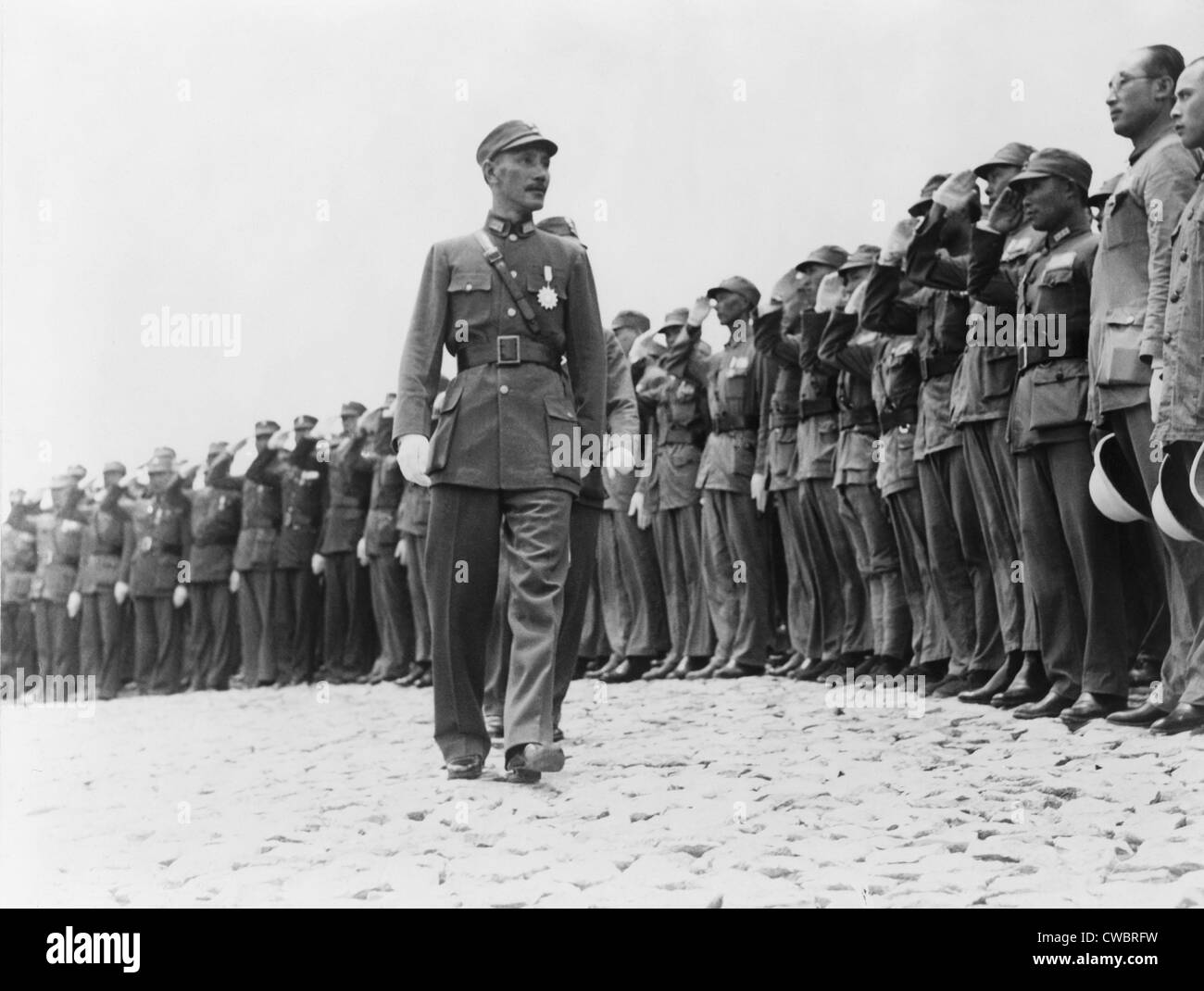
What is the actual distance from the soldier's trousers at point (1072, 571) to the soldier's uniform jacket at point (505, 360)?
80.3 inches

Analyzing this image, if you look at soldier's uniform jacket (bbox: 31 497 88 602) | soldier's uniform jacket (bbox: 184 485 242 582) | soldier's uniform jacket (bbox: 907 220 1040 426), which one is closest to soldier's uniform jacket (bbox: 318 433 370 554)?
soldier's uniform jacket (bbox: 184 485 242 582)

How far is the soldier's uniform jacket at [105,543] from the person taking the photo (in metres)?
15.0

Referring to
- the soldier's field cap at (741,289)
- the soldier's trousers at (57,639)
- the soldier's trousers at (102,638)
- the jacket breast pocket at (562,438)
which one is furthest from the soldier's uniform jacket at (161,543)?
the jacket breast pocket at (562,438)

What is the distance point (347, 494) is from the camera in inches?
530

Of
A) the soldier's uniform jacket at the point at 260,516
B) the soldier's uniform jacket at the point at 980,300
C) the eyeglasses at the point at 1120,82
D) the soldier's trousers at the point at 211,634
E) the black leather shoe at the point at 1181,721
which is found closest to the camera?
the black leather shoe at the point at 1181,721

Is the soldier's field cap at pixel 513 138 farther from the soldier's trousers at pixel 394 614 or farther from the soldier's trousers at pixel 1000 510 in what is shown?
the soldier's trousers at pixel 394 614

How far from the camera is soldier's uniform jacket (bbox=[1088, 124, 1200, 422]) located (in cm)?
605

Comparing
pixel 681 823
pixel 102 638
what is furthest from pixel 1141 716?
pixel 102 638

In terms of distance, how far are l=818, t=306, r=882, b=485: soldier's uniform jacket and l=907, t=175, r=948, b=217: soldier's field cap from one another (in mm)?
827

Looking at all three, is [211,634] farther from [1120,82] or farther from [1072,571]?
[1120,82]

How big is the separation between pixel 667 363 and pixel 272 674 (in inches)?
202

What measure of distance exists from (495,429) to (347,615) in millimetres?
8030

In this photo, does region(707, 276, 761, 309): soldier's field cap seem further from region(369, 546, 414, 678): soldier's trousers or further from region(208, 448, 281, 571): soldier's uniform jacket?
region(208, 448, 281, 571): soldier's uniform jacket

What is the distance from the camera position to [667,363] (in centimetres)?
1089
